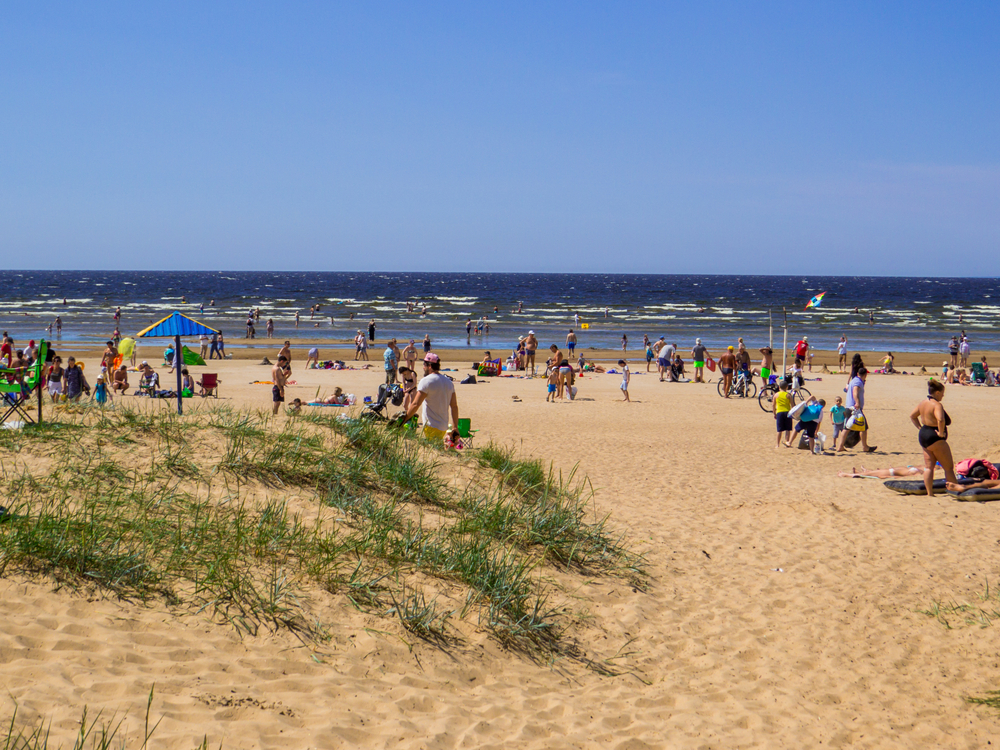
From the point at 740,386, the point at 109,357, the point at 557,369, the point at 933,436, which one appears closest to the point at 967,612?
the point at 933,436

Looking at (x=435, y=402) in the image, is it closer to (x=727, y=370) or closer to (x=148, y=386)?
(x=148, y=386)

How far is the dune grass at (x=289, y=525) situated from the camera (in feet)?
16.2

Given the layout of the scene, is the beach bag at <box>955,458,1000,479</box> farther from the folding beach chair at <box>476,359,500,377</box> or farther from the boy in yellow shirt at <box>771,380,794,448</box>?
the folding beach chair at <box>476,359,500,377</box>

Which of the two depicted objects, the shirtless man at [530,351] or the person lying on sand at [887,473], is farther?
the shirtless man at [530,351]

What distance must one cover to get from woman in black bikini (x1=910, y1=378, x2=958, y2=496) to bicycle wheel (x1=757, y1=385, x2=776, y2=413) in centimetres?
920

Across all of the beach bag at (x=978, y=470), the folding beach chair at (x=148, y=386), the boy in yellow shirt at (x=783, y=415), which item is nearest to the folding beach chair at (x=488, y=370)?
the folding beach chair at (x=148, y=386)

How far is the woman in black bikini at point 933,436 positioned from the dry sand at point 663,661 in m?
0.82

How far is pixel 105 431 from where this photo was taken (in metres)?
7.36

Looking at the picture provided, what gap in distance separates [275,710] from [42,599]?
1675mm

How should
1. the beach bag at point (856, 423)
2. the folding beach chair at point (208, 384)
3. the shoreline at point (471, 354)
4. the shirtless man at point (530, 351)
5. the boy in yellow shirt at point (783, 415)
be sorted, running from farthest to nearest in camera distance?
the shoreline at point (471, 354) < the shirtless man at point (530, 351) < the folding beach chair at point (208, 384) < the boy in yellow shirt at point (783, 415) < the beach bag at point (856, 423)

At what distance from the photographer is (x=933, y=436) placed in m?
9.59

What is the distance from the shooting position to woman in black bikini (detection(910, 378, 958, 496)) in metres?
9.62

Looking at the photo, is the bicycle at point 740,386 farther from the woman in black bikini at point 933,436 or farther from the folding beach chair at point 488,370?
the woman in black bikini at point 933,436

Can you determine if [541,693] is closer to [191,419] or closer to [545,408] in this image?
[191,419]
